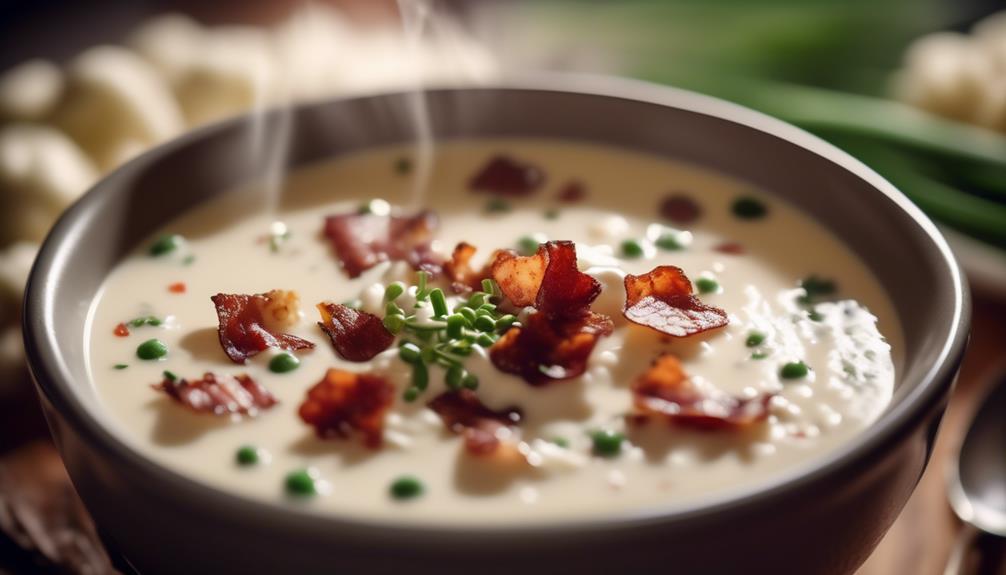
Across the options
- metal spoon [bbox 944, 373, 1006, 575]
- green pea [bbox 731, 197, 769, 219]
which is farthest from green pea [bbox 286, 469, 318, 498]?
metal spoon [bbox 944, 373, 1006, 575]

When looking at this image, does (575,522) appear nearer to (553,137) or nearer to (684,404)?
(684,404)

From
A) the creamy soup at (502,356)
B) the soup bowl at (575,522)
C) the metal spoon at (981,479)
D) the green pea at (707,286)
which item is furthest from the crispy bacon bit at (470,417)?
the metal spoon at (981,479)

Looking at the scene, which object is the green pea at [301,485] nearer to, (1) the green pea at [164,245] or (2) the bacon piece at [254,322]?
(2) the bacon piece at [254,322]

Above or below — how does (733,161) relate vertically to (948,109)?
above

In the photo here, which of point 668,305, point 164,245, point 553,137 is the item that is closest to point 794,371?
point 668,305

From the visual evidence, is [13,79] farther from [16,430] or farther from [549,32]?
[549,32]

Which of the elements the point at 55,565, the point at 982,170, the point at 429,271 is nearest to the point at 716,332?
the point at 429,271

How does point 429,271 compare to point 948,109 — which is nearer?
point 429,271
